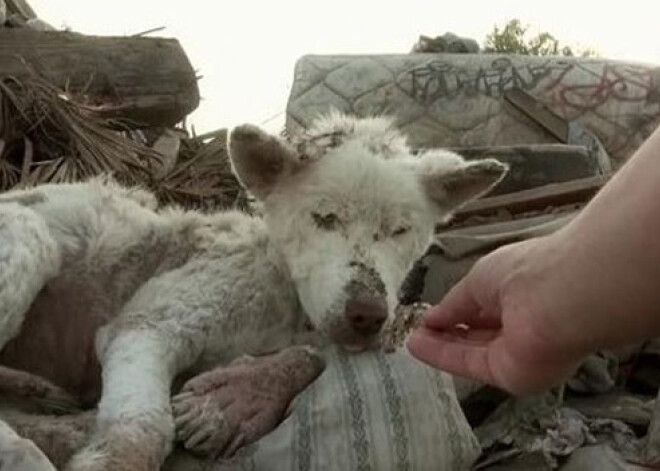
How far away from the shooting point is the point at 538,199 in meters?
6.24

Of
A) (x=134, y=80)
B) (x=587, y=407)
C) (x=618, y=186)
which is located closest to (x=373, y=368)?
(x=587, y=407)

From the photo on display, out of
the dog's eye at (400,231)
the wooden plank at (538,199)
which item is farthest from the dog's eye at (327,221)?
the wooden plank at (538,199)

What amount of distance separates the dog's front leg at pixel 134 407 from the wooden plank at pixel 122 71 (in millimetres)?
3279

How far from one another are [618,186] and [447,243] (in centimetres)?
391

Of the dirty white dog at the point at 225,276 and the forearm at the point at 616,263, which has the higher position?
the forearm at the point at 616,263

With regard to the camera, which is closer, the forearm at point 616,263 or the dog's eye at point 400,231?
the forearm at point 616,263

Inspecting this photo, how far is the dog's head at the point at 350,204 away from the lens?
4016mm

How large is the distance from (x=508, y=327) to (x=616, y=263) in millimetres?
282

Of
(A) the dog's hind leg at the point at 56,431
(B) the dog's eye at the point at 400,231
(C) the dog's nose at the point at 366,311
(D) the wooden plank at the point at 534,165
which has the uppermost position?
(B) the dog's eye at the point at 400,231

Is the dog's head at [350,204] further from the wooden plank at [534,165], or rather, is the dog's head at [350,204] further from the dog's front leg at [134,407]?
the wooden plank at [534,165]

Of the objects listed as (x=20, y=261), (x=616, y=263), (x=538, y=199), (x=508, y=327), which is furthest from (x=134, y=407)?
(x=538, y=199)

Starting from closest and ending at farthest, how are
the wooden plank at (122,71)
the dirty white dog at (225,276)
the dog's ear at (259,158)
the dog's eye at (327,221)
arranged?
the dirty white dog at (225,276) → the dog's eye at (327,221) → the dog's ear at (259,158) → the wooden plank at (122,71)

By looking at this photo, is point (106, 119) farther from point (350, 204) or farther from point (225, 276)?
point (350, 204)

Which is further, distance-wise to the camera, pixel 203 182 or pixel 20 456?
pixel 203 182
